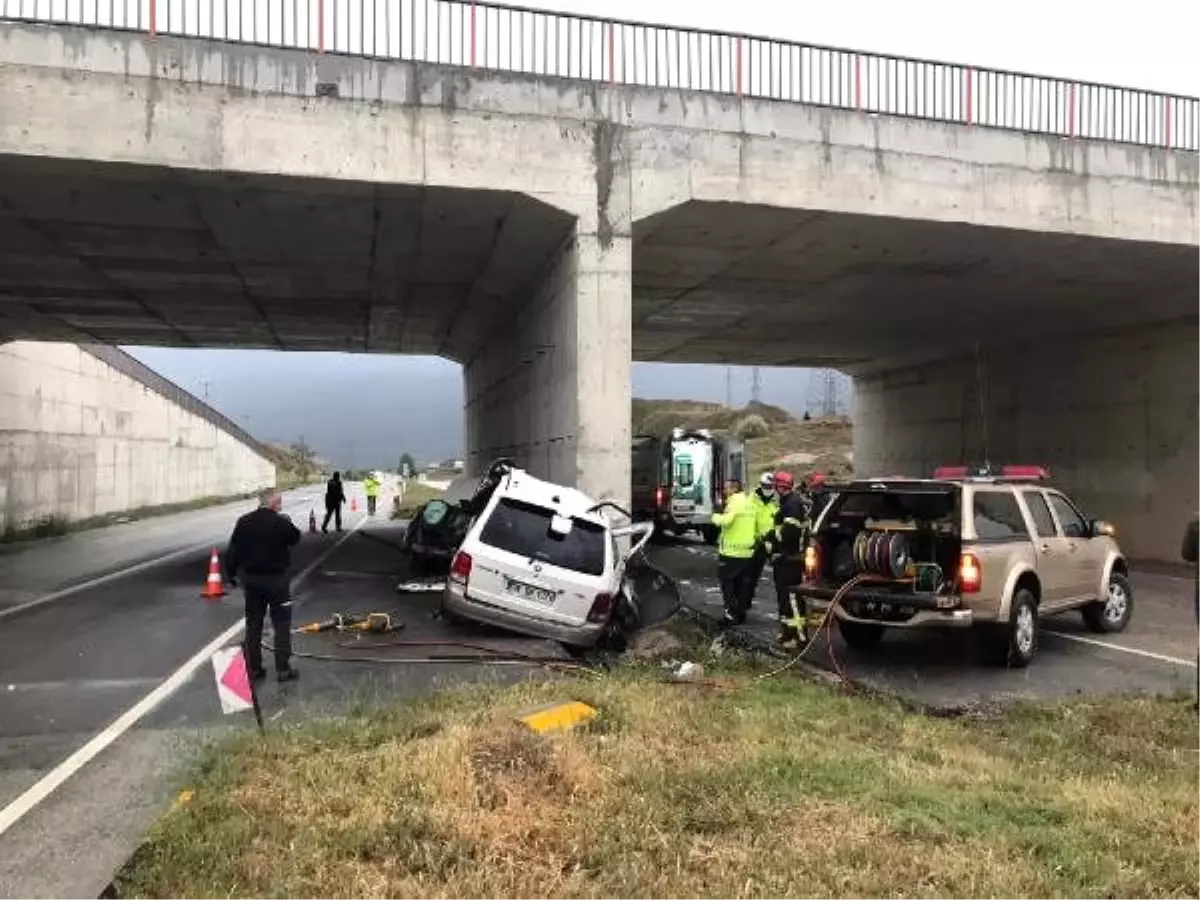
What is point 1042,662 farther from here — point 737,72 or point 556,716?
point 737,72

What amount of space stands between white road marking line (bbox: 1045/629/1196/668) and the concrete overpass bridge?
17.6ft

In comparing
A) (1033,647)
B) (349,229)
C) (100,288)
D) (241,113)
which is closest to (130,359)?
(100,288)

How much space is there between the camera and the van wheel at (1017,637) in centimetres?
973

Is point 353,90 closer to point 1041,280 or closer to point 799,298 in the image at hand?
point 799,298

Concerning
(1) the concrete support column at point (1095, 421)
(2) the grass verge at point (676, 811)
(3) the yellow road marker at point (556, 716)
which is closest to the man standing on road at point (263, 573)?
(2) the grass verge at point (676, 811)

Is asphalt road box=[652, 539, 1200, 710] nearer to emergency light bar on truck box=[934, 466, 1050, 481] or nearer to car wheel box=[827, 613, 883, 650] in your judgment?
car wheel box=[827, 613, 883, 650]

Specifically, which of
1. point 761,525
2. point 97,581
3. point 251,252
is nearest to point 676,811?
point 761,525

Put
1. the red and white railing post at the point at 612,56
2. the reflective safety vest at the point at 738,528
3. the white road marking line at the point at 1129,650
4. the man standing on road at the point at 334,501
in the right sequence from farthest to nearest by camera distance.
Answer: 1. the man standing on road at the point at 334,501
2. the red and white railing post at the point at 612,56
3. the reflective safety vest at the point at 738,528
4. the white road marking line at the point at 1129,650

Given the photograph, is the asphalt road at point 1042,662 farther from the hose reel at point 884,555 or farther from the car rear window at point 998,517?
the car rear window at point 998,517

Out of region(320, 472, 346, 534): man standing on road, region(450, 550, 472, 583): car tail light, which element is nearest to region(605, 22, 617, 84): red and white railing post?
region(450, 550, 472, 583): car tail light

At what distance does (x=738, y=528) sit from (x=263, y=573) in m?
5.27

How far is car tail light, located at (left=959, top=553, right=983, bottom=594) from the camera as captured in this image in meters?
9.23

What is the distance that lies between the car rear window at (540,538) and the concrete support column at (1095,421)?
45.2ft

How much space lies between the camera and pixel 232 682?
6.29 m
